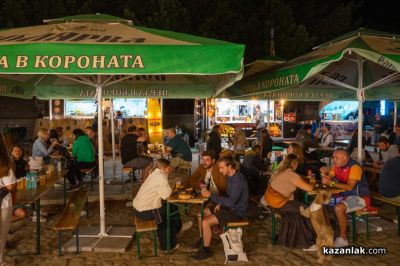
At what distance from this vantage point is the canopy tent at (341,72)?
17.6 ft

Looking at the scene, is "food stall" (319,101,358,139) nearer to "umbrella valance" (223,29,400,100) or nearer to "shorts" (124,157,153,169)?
"umbrella valance" (223,29,400,100)

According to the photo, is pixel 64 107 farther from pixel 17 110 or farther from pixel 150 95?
pixel 150 95

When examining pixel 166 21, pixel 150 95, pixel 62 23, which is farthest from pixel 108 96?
pixel 166 21

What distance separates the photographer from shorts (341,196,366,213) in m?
5.86

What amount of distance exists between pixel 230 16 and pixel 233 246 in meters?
15.9

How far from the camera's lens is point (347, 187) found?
594 cm

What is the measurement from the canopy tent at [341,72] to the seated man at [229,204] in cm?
182

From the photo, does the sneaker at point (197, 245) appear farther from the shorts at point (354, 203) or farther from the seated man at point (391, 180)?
the seated man at point (391, 180)

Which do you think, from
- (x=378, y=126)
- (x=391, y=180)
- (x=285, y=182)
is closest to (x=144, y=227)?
(x=285, y=182)

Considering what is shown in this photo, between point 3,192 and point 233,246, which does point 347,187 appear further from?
point 3,192

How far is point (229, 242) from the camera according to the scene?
5289 millimetres

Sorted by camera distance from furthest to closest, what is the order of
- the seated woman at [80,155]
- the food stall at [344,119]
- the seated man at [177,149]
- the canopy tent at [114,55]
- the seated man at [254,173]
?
1. the food stall at [344,119]
2. the seated man at [177,149]
3. the seated woman at [80,155]
4. the seated man at [254,173]
5. the canopy tent at [114,55]

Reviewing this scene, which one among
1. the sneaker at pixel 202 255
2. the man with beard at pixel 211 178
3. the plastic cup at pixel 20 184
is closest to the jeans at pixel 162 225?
the sneaker at pixel 202 255

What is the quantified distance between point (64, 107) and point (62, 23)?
40.3ft
